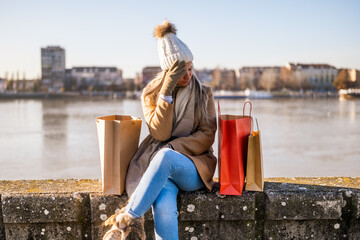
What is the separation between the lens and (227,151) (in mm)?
1901

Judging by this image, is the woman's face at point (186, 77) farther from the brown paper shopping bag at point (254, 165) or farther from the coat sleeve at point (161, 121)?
the brown paper shopping bag at point (254, 165)

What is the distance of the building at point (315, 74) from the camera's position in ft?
240

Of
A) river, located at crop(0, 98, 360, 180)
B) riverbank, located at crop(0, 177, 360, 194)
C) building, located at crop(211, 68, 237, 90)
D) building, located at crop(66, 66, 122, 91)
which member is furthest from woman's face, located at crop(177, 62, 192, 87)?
building, located at crop(66, 66, 122, 91)

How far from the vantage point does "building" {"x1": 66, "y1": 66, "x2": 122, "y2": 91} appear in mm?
78312

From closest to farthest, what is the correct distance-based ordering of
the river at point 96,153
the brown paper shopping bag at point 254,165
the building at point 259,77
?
1. the brown paper shopping bag at point 254,165
2. the river at point 96,153
3. the building at point 259,77

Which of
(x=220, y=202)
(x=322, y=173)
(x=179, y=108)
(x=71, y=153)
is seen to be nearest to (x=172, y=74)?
(x=179, y=108)

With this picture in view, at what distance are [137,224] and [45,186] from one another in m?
0.61

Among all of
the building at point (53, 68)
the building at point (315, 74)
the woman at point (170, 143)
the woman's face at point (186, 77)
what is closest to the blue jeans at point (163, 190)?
the woman at point (170, 143)

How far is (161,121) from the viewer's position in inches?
78.8

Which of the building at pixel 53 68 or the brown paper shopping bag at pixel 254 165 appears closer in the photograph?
the brown paper shopping bag at pixel 254 165

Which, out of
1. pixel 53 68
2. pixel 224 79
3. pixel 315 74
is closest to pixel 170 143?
pixel 224 79

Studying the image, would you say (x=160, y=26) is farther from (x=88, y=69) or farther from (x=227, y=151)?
(x=88, y=69)

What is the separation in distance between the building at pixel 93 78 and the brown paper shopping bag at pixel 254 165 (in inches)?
2999

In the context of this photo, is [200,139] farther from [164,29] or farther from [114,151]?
[164,29]
